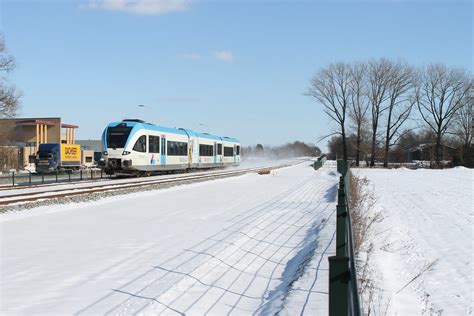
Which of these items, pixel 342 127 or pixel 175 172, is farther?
pixel 342 127

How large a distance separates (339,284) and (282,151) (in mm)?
162838

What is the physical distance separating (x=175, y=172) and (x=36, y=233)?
29.2 meters

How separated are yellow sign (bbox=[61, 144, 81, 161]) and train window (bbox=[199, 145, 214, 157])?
12.3m

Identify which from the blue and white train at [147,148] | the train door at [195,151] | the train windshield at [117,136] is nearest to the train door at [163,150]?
the blue and white train at [147,148]

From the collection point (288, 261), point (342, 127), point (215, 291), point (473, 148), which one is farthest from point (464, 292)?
point (342, 127)

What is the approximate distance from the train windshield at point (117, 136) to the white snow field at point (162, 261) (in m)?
13.3

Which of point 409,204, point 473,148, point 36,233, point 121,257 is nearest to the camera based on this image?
point 121,257

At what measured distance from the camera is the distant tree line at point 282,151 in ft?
484

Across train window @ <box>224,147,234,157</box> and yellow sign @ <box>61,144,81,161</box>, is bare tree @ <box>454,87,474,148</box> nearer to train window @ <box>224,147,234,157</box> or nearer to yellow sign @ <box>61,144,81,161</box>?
train window @ <box>224,147,234,157</box>

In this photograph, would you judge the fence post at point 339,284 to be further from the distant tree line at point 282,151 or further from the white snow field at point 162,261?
the distant tree line at point 282,151

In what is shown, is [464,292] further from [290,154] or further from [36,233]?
[290,154]

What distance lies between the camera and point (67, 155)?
4291 cm

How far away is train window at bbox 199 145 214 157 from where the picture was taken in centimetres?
4219

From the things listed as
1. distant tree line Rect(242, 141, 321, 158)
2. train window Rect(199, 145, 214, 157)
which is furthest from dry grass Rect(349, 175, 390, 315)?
distant tree line Rect(242, 141, 321, 158)
